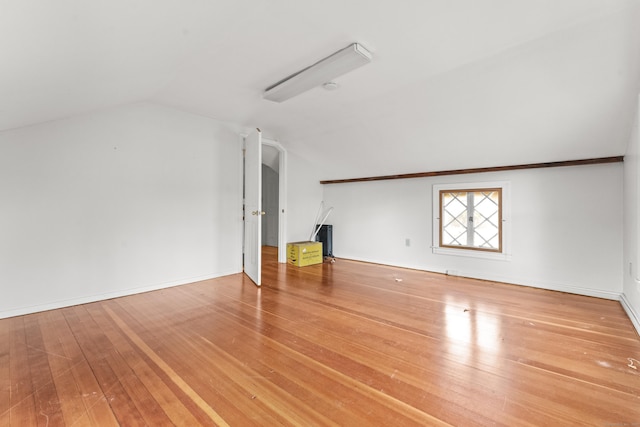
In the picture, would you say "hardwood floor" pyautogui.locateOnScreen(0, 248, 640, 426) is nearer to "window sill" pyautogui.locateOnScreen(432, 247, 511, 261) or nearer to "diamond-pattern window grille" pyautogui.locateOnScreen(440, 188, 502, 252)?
"window sill" pyautogui.locateOnScreen(432, 247, 511, 261)

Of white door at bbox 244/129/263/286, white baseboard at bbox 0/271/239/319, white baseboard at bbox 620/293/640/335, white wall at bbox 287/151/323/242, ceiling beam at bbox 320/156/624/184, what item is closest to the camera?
white baseboard at bbox 620/293/640/335

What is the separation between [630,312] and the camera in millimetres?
2307

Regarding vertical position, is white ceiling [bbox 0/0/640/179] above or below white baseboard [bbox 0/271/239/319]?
above

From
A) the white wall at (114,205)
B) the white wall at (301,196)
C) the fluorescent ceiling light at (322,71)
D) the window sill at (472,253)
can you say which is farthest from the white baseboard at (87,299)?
the window sill at (472,253)

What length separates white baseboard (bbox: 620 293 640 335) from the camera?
2073 mm

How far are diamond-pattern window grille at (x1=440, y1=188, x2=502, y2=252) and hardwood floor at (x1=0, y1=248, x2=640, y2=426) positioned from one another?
0.92 m

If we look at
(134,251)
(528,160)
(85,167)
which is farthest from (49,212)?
(528,160)

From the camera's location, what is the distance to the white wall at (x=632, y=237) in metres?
2.00

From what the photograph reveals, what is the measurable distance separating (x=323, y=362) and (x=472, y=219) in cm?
304

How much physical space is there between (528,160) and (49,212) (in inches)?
194

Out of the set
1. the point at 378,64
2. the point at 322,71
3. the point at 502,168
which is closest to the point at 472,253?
the point at 502,168

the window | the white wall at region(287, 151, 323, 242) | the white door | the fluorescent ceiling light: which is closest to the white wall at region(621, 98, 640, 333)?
the window

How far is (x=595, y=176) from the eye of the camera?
2.90 m

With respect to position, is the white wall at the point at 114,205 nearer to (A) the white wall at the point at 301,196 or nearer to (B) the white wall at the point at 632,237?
(A) the white wall at the point at 301,196
